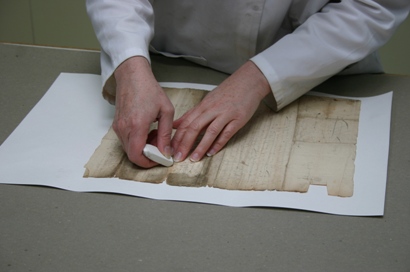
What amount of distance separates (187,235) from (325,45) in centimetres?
39

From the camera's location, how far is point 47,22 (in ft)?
6.61

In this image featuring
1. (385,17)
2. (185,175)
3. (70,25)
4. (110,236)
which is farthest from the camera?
(70,25)

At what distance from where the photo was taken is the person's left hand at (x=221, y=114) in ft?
2.86

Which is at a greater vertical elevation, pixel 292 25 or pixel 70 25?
pixel 292 25

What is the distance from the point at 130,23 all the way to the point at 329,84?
34 cm

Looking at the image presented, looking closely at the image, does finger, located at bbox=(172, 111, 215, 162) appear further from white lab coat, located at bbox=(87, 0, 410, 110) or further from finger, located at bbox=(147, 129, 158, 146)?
white lab coat, located at bbox=(87, 0, 410, 110)

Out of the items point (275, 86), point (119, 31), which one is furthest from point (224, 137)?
point (119, 31)

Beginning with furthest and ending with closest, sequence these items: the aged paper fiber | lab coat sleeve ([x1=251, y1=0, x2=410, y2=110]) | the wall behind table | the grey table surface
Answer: the wall behind table
lab coat sleeve ([x1=251, y1=0, x2=410, y2=110])
the aged paper fiber
the grey table surface

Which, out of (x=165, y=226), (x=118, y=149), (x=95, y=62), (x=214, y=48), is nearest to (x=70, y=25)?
(x=95, y=62)

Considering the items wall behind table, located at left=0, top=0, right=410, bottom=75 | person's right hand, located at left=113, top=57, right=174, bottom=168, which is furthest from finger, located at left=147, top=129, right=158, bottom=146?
wall behind table, located at left=0, top=0, right=410, bottom=75

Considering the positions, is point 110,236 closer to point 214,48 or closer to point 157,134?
point 157,134

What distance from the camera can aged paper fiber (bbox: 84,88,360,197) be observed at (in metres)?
0.81

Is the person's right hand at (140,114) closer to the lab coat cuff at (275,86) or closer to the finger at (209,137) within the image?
the finger at (209,137)

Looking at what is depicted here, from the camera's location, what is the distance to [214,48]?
105 centimetres
